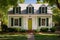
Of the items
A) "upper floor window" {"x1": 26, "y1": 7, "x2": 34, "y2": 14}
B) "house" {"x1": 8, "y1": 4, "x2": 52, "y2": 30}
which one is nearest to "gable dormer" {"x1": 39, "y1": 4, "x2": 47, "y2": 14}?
"house" {"x1": 8, "y1": 4, "x2": 52, "y2": 30}

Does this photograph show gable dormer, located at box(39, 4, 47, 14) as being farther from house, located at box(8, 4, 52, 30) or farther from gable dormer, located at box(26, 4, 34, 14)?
gable dormer, located at box(26, 4, 34, 14)

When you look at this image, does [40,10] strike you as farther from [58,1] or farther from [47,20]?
[58,1]

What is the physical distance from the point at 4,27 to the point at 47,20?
26.9ft

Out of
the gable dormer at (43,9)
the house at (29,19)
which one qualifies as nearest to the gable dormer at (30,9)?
the house at (29,19)

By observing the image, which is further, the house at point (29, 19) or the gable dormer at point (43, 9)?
the gable dormer at point (43, 9)

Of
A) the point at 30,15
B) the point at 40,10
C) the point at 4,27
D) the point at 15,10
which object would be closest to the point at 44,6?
the point at 40,10

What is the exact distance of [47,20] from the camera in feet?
117

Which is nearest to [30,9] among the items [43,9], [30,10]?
[30,10]

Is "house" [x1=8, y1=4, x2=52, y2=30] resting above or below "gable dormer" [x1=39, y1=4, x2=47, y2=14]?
below

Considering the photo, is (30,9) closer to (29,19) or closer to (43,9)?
(29,19)

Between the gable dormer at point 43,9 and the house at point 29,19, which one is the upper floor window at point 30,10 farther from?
the gable dormer at point 43,9

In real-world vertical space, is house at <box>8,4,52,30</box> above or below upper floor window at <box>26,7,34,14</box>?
below

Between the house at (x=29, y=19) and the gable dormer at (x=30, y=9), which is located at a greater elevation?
the gable dormer at (x=30, y=9)

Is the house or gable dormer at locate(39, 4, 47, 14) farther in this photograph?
gable dormer at locate(39, 4, 47, 14)
